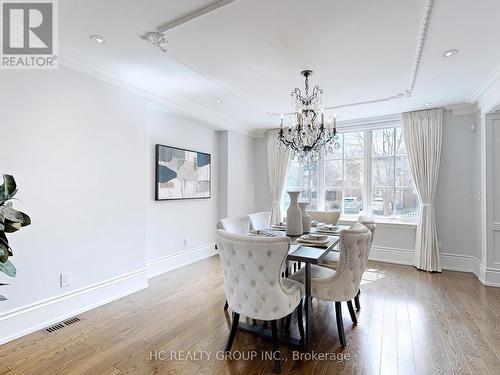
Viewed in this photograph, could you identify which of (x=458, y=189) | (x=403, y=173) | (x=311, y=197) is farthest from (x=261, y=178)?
(x=458, y=189)

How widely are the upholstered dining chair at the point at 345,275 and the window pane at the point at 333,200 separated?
3.01m

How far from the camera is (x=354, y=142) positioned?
518 centimetres

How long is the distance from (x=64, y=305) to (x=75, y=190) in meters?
1.14

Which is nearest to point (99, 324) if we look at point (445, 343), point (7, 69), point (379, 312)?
point (7, 69)

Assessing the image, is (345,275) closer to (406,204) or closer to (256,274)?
(256,274)

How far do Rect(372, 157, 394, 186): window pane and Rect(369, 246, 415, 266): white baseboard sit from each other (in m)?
1.16

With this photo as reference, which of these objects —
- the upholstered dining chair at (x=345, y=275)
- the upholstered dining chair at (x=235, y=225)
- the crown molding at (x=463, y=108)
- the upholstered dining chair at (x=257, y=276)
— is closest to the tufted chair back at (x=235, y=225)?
the upholstered dining chair at (x=235, y=225)

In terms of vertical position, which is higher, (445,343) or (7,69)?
(7,69)

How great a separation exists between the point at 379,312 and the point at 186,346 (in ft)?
6.39

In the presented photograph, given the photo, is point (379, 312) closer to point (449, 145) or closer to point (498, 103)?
point (498, 103)

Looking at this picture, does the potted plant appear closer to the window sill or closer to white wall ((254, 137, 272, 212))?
the window sill

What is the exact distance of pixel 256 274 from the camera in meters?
1.87

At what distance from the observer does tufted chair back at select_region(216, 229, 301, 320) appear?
1.80 meters

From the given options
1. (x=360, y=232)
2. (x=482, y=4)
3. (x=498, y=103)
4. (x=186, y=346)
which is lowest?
(x=186, y=346)
